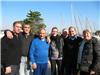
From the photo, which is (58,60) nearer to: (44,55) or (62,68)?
(62,68)

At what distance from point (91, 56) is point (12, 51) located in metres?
1.77

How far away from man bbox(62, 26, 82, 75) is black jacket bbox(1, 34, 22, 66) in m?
1.47

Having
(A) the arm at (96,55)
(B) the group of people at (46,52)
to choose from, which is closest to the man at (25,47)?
(B) the group of people at (46,52)

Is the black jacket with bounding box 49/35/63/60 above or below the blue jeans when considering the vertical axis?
above

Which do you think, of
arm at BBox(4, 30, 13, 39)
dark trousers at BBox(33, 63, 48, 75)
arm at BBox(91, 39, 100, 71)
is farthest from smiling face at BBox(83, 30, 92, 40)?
arm at BBox(4, 30, 13, 39)

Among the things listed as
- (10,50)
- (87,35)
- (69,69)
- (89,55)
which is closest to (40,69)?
(69,69)

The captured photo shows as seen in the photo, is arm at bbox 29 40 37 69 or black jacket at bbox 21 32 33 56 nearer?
arm at bbox 29 40 37 69

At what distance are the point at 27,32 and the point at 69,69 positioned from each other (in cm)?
150

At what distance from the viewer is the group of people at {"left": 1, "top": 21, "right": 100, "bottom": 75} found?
697cm

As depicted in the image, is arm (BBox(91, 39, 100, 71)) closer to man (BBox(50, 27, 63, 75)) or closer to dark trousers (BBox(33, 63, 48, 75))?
dark trousers (BBox(33, 63, 48, 75))

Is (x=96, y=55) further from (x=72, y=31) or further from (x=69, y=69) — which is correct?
(x=69, y=69)

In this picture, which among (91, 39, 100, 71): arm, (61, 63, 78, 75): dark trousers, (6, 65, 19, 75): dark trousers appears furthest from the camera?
(61, 63, 78, 75): dark trousers

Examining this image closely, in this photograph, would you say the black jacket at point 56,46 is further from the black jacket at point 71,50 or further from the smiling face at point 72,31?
the smiling face at point 72,31

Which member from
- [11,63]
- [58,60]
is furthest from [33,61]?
[58,60]
